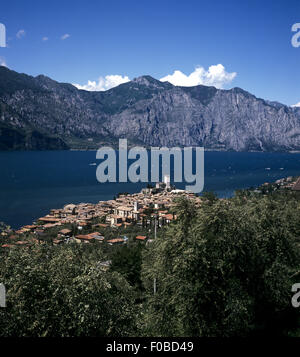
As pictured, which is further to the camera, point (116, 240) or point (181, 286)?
point (116, 240)

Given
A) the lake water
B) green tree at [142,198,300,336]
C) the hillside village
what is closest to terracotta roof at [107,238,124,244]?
the hillside village

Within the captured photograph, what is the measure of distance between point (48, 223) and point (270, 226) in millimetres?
43579

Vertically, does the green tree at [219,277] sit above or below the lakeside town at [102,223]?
above

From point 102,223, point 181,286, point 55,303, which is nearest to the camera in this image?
point 55,303

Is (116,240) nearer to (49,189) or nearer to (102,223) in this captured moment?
(102,223)

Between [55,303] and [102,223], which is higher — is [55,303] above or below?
above

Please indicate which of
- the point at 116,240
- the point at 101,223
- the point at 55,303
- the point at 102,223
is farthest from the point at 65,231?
the point at 55,303

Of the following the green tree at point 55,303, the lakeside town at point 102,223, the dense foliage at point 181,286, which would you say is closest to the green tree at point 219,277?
the dense foliage at point 181,286

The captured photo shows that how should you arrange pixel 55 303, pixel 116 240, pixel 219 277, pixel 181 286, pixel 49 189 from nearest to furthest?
pixel 55 303 → pixel 181 286 → pixel 219 277 → pixel 116 240 → pixel 49 189

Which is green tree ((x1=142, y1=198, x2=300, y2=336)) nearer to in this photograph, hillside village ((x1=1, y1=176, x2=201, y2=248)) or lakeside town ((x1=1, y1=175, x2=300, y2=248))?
lakeside town ((x1=1, y1=175, x2=300, y2=248))

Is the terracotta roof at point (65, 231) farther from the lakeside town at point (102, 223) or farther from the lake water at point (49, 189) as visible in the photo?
the lake water at point (49, 189)

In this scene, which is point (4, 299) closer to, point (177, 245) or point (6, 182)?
point (177, 245)

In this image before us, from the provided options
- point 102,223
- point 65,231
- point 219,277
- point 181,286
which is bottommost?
point 102,223
